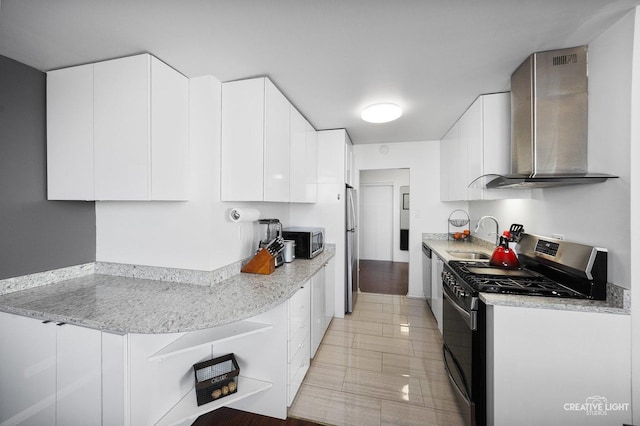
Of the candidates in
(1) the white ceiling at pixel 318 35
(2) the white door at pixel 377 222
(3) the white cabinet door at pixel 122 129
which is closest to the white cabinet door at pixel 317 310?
(3) the white cabinet door at pixel 122 129

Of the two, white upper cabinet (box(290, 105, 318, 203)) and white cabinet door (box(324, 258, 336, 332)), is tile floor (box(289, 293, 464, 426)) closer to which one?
white cabinet door (box(324, 258, 336, 332))

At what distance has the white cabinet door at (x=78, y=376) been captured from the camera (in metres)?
1.16

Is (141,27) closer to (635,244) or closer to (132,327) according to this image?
(132,327)

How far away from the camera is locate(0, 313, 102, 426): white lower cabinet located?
3.83 feet

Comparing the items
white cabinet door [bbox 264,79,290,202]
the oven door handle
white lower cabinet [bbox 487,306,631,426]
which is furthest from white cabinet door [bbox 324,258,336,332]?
white lower cabinet [bbox 487,306,631,426]

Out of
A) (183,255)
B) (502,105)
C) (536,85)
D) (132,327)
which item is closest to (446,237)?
(502,105)

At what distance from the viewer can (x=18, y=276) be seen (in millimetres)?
1505

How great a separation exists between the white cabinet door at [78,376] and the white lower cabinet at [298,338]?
3.13 ft

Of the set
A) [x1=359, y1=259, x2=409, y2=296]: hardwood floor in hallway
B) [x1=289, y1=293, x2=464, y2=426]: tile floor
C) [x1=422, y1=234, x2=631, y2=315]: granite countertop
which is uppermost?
[x1=422, y1=234, x2=631, y2=315]: granite countertop

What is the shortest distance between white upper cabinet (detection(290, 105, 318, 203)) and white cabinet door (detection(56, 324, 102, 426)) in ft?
5.24

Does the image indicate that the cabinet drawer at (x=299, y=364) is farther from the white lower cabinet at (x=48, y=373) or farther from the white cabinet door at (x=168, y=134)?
the white cabinet door at (x=168, y=134)

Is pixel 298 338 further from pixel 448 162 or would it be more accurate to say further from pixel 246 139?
pixel 448 162

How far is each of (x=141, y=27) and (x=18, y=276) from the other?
1.66 meters

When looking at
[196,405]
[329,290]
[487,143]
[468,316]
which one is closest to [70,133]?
[196,405]
